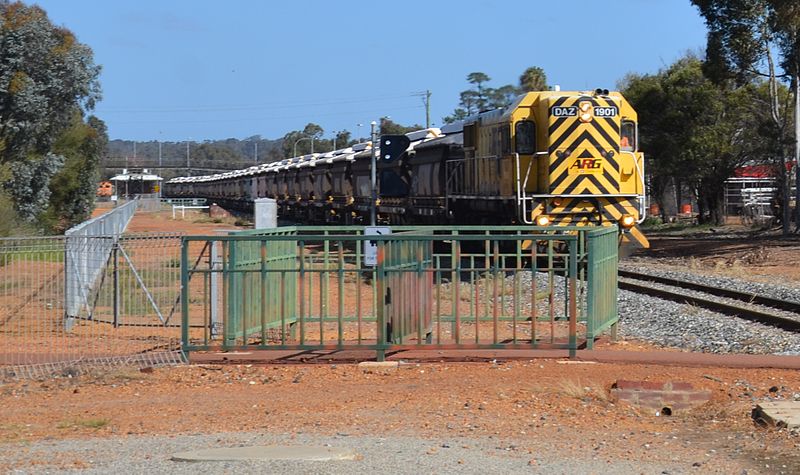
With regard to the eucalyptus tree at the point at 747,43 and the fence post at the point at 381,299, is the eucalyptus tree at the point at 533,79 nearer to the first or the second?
the eucalyptus tree at the point at 747,43

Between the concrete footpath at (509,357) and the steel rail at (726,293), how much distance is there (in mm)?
5900

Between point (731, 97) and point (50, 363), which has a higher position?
point (731, 97)

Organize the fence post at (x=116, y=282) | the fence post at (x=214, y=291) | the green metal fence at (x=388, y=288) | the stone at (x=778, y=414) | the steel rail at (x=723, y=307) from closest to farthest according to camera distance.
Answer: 1. the stone at (x=778, y=414)
2. the green metal fence at (x=388, y=288)
3. the fence post at (x=214, y=291)
4. the fence post at (x=116, y=282)
5. the steel rail at (x=723, y=307)

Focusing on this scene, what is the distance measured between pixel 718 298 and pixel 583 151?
187 inches

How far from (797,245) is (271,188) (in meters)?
40.6

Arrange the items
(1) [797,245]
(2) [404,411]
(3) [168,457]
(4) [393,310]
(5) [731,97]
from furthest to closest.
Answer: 1. (5) [731,97]
2. (1) [797,245]
3. (4) [393,310]
4. (2) [404,411]
5. (3) [168,457]

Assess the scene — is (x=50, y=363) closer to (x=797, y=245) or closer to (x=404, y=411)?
(x=404, y=411)

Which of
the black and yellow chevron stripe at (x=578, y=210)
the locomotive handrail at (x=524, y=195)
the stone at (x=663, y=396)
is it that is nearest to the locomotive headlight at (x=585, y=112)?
the locomotive handrail at (x=524, y=195)

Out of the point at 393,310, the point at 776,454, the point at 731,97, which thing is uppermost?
the point at 731,97

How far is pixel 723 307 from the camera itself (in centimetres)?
1658

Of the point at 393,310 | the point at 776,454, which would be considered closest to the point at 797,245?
the point at 393,310

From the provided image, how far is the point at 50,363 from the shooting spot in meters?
11.2

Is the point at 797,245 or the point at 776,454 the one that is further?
the point at 797,245

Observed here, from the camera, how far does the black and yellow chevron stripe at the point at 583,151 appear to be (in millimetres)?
22141
